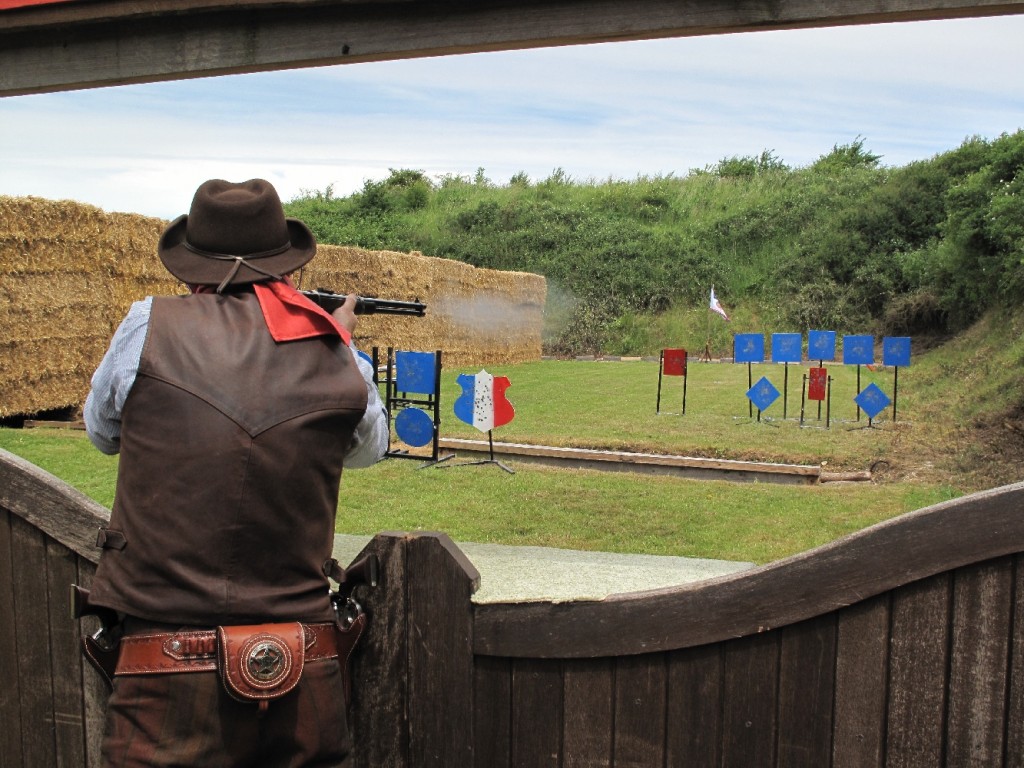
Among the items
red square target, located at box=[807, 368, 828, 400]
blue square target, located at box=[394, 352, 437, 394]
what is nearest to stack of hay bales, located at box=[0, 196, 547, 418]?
blue square target, located at box=[394, 352, 437, 394]

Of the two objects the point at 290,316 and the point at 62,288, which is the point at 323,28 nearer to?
the point at 290,316

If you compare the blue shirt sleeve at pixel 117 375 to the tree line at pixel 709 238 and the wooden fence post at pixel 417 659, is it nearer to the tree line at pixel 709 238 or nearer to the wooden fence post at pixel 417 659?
the wooden fence post at pixel 417 659

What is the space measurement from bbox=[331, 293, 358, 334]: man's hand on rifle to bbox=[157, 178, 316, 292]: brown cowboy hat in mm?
180

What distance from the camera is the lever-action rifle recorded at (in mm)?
2467

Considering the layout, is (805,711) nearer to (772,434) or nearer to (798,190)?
(772,434)

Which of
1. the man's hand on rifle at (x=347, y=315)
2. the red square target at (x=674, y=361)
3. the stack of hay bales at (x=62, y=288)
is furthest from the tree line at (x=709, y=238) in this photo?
the man's hand on rifle at (x=347, y=315)

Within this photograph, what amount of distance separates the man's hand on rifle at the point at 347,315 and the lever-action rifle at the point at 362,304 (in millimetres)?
72

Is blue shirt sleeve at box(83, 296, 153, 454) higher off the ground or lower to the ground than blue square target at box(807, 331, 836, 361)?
higher

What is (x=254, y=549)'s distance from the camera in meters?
1.81

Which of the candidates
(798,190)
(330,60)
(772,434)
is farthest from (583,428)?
(798,190)

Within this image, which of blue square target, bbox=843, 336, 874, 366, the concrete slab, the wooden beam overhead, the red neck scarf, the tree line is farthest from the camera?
the tree line

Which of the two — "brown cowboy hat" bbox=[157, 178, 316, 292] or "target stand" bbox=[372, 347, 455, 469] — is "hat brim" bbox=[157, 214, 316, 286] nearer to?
"brown cowboy hat" bbox=[157, 178, 316, 292]

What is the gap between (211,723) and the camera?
5.99ft

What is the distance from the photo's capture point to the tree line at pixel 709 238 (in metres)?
29.0
